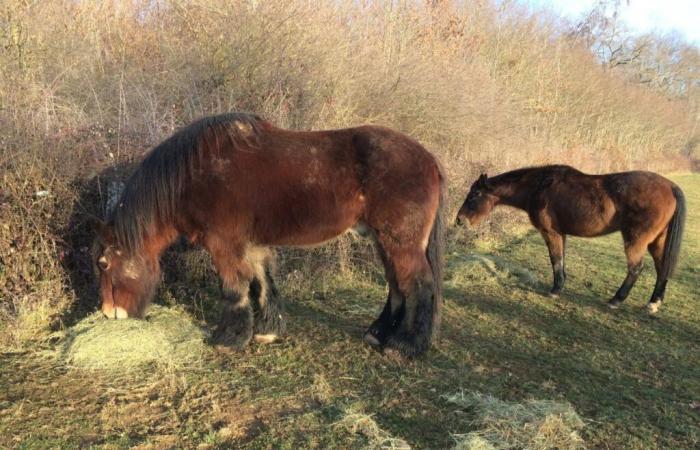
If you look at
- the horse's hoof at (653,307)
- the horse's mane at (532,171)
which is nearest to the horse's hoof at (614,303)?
the horse's hoof at (653,307)

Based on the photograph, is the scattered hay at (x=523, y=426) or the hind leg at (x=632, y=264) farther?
the hind leg at (x=632, y=264)

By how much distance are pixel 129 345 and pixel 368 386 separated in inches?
77.4

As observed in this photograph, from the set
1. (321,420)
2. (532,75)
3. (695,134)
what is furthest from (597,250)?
(695,134)

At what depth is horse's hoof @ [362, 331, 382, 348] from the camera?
417 cm

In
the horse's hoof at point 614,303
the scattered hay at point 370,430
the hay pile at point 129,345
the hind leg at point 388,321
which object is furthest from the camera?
the horse's hoof at point 614,303

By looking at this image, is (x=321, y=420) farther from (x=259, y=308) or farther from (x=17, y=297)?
(x=17, y=297)

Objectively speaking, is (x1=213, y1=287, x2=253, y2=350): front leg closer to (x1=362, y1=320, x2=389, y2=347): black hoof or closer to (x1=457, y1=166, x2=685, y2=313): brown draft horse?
(x1=362, y1=320, x2=389, y2=347): black hoof

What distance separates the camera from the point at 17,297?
13.7ft

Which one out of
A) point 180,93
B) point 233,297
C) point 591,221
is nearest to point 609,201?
point 591,221

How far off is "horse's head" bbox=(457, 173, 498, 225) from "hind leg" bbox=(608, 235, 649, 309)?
6.00 ft

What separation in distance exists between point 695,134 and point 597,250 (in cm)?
4375

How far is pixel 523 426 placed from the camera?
9.65 feet

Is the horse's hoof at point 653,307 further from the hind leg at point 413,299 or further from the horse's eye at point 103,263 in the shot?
the horse's eye at point 103,263

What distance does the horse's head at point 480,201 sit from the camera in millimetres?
6941
